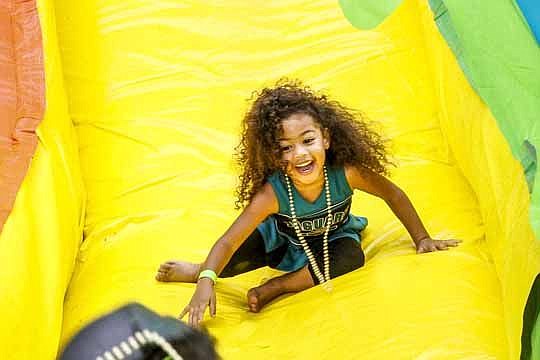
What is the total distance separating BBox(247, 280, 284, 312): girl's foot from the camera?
5.57 feet

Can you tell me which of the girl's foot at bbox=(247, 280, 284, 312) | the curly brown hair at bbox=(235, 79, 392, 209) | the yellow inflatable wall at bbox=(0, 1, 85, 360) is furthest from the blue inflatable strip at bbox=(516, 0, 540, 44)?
the yellow inflatable wall at bbox=(0, 1, 85, 360)

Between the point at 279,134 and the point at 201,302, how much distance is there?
308 millimetres

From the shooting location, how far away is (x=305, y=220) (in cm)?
171

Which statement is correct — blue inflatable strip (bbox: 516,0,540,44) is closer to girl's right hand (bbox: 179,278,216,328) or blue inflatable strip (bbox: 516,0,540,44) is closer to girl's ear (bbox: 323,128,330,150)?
girl's ear (bbox: 323,128,330,150)

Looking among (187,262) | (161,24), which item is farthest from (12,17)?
(187,262)

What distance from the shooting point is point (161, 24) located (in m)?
2.45

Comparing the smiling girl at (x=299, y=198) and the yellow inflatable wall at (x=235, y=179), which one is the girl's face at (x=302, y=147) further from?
the yellow inflatable wall at (x=235, y=179)

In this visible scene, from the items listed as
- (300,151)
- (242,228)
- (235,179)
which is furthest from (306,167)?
(235,179)

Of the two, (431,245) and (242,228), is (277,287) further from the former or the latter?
(431,245)

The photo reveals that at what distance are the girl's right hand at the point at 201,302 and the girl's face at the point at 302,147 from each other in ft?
0.78

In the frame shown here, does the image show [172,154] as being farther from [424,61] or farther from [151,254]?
[424,61]

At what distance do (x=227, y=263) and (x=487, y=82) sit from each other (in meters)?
0.55

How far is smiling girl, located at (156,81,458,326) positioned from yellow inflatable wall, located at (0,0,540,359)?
0.04 meters

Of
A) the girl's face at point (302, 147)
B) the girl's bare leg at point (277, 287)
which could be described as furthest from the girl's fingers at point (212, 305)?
the girl's face at point (302, 147)
